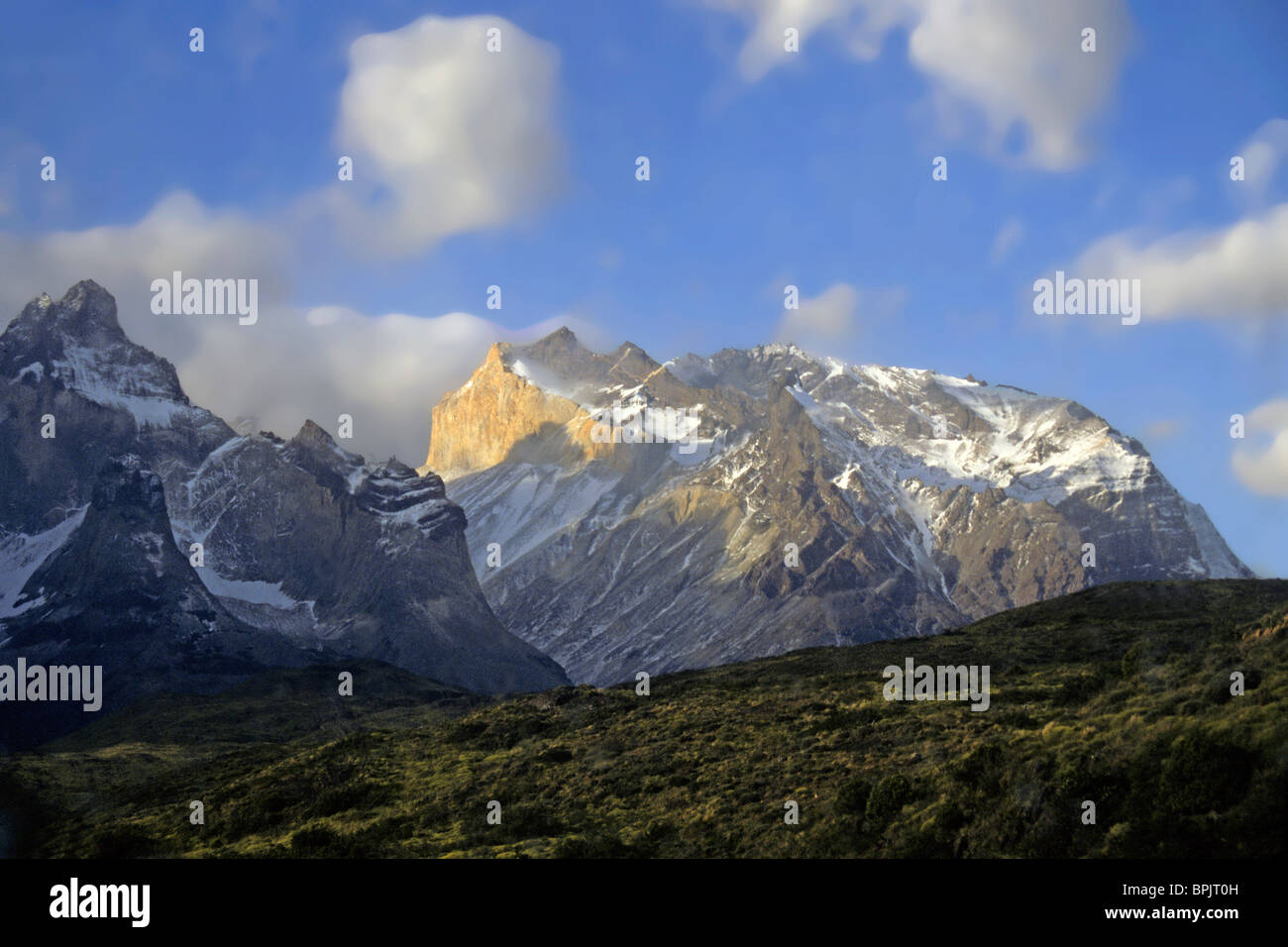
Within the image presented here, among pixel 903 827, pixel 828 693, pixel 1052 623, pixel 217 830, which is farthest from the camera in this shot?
pixel 1052 623

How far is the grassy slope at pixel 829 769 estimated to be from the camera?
136 feet

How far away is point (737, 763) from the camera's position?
68125 millimetres

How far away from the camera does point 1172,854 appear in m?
37.9

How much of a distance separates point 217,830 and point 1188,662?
56709 millimetres

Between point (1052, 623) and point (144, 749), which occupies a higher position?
point (1052, 623)

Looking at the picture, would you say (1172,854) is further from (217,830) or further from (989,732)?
(217,830)

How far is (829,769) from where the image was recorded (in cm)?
6206

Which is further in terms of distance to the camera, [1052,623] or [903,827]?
[1052,623]

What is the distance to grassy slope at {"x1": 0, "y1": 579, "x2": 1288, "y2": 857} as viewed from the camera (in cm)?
4141
